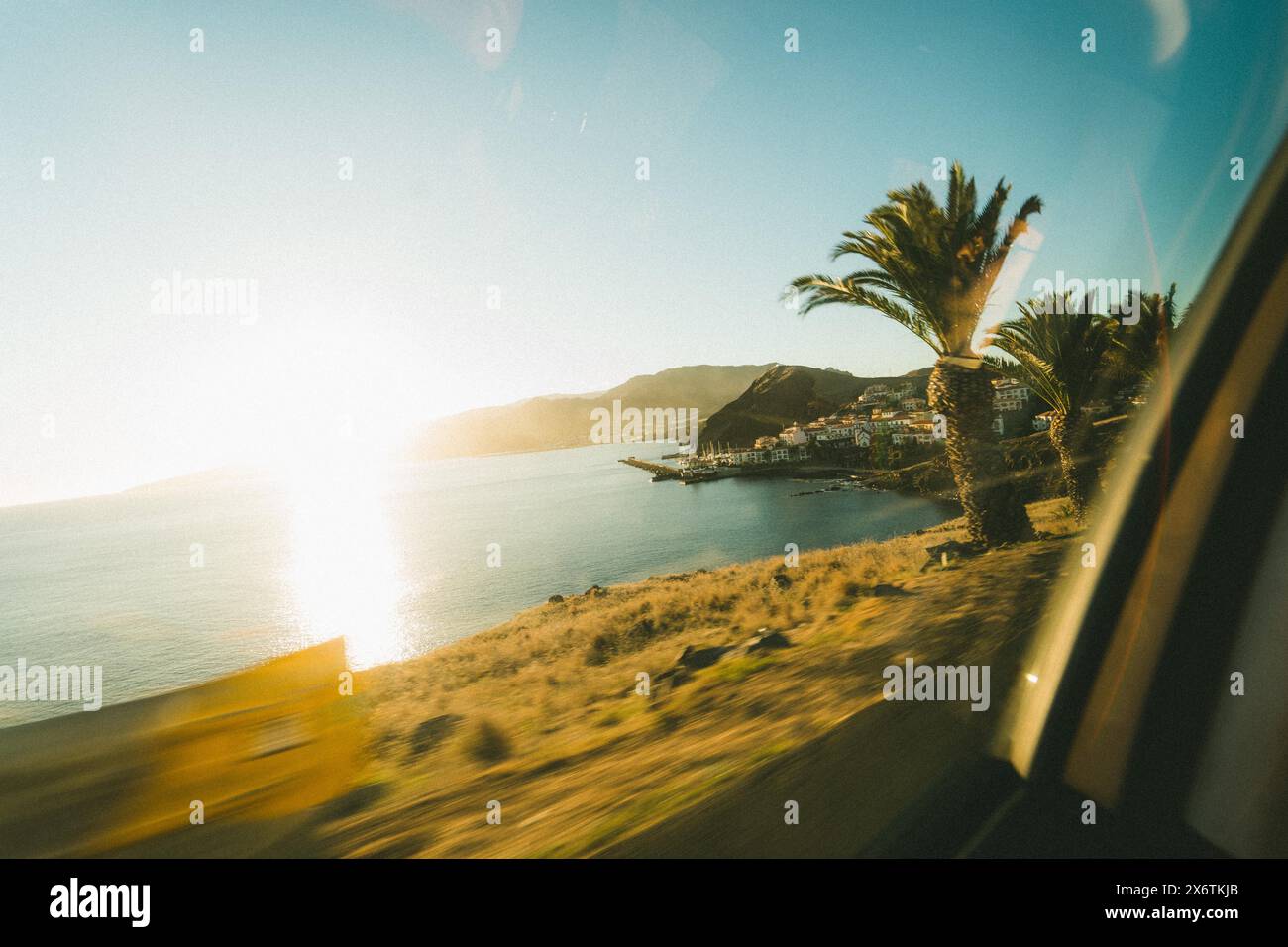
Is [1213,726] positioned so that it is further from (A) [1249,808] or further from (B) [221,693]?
(B) [221,693]

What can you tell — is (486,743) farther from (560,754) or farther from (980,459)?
(980,459)

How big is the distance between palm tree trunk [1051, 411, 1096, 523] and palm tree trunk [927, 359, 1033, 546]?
3046 mm

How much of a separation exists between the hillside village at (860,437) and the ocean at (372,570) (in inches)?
223

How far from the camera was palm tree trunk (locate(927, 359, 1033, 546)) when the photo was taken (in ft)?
36.7

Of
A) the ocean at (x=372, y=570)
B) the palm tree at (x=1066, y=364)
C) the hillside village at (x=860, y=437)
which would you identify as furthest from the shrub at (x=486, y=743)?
the hillside village at (x=860, y=437)

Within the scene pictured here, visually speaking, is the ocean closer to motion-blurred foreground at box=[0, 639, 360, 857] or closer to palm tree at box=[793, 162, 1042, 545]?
motion-blurred foreground at box=[0, 639, 360, 857]

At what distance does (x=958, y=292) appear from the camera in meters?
11.1

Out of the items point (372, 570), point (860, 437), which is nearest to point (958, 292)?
point (372, 570)

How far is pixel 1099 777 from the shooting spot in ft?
6.92

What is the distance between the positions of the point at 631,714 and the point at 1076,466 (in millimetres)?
13206

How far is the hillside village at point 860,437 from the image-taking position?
5447 centimetres

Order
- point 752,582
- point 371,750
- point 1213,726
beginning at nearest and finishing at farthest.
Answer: point 1213,726 < point 371,750 < point 752,582
